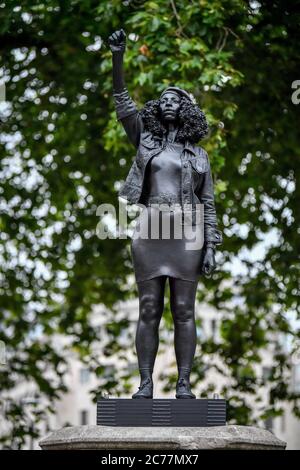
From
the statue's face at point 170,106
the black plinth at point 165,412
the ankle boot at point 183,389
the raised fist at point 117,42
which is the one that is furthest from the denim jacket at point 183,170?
the black plinth at point 165,412

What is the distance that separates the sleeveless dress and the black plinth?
1.20 m

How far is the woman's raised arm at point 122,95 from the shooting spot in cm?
1069

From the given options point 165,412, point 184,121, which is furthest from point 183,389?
point 184,121

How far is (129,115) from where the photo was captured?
428 inches

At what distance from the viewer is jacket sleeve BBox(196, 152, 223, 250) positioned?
10.6 m

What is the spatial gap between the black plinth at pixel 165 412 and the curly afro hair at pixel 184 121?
2574 mm

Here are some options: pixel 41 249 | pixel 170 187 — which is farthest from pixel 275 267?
pixel 170 187

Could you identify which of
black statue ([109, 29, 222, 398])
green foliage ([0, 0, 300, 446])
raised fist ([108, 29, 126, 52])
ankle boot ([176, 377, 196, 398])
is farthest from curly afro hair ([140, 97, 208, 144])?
green foliage ([0, 0, 300, 446])

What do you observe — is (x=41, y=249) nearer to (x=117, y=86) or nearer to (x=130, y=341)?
(x=130, y=341)

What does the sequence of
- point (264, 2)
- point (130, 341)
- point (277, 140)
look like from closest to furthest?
point (264, 2)
point (277, 140)
point (130, 341)

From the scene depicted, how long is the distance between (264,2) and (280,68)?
156 cm

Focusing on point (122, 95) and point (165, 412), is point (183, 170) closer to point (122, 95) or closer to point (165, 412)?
point (122, 95)

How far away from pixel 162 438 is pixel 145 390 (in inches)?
31.2

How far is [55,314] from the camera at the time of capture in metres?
23.4
